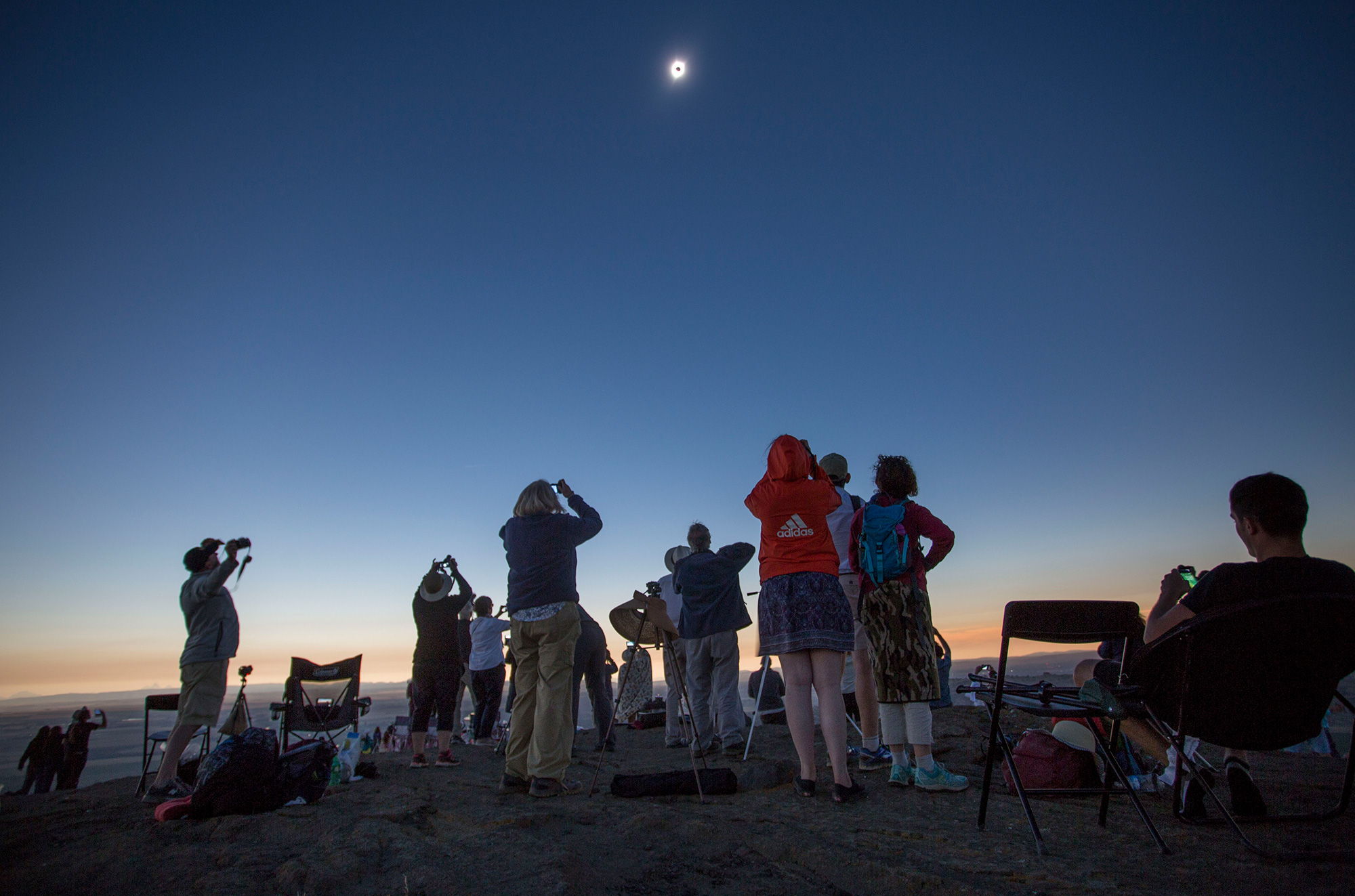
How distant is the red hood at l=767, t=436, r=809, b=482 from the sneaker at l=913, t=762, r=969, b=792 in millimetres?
1834

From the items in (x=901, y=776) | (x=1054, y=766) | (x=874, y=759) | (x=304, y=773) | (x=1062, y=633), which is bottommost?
(x=874, y=759)

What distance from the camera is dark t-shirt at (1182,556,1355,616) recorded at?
2064 millimetres

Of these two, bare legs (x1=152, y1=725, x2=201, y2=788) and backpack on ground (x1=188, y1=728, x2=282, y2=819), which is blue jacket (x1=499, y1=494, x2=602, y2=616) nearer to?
backpack on ground (x1=188, y1=728, x2=282, y2=819)

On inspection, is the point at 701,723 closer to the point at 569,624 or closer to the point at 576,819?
the point at 569,624

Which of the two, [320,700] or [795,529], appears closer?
[795,529]

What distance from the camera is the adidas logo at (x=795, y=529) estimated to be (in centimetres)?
358

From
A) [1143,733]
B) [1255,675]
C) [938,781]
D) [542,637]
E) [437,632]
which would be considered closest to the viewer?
[1255,675]

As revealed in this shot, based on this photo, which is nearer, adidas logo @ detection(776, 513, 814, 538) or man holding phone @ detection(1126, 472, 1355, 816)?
man holding phone @ detection(1126, 472, 1355, 816)

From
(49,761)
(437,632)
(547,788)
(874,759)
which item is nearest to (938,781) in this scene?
(874,759)

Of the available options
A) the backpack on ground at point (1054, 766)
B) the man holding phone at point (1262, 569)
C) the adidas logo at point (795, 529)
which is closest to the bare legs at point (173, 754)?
the adidas logo at point (795, 529)

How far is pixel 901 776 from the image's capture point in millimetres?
3580

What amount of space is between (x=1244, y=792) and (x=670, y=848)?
2.58 meters

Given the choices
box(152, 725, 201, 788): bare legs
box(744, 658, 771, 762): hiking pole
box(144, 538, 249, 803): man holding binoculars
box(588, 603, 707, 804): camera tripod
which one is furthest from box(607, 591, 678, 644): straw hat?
box(152, 725, 201, 788): bare legs

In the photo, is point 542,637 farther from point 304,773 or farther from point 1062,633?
point 1062,633
